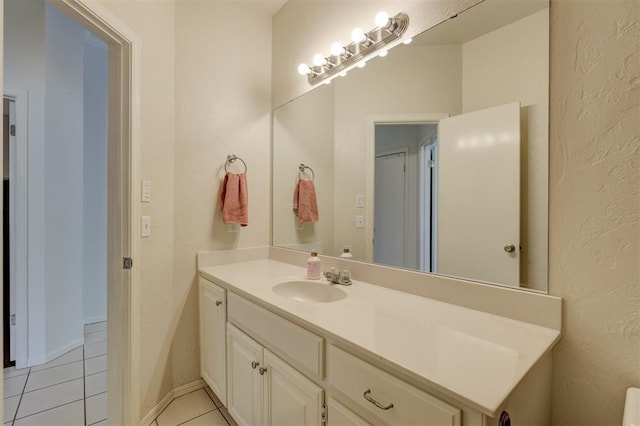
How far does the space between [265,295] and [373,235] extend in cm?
63

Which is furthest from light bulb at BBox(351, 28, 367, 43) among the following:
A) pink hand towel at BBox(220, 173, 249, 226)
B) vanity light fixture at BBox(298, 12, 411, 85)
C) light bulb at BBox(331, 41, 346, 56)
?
pink hand towel at BBox(220, 173, 249, 226)

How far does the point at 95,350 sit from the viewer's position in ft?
7.65

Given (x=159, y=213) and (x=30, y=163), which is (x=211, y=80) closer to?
(x=159, y=213)

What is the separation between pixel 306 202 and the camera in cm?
195

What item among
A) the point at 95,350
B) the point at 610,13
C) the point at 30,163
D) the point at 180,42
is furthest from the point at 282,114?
the point at 95,350

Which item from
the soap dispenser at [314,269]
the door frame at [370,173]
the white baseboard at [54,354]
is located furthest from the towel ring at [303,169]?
the white baseboard at [54,354]

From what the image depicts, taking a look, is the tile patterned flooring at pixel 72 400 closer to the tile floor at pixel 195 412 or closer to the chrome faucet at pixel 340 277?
the tile floor at pixel 195 412

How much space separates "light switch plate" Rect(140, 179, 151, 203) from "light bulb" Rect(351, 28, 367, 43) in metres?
1.33

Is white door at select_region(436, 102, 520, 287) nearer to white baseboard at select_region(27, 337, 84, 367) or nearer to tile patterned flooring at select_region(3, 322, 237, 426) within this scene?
tile patterned flooring at select_region(3, 322, 237, 426)

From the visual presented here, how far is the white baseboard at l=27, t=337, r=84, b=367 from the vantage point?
2073mm

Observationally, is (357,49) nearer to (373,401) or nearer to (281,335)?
(281,335)

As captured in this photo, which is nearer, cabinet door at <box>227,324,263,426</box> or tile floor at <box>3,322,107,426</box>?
cabinet door at <box>227,324,263,426</box>

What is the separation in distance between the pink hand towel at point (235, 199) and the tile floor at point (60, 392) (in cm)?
132

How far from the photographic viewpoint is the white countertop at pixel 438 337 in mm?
631
